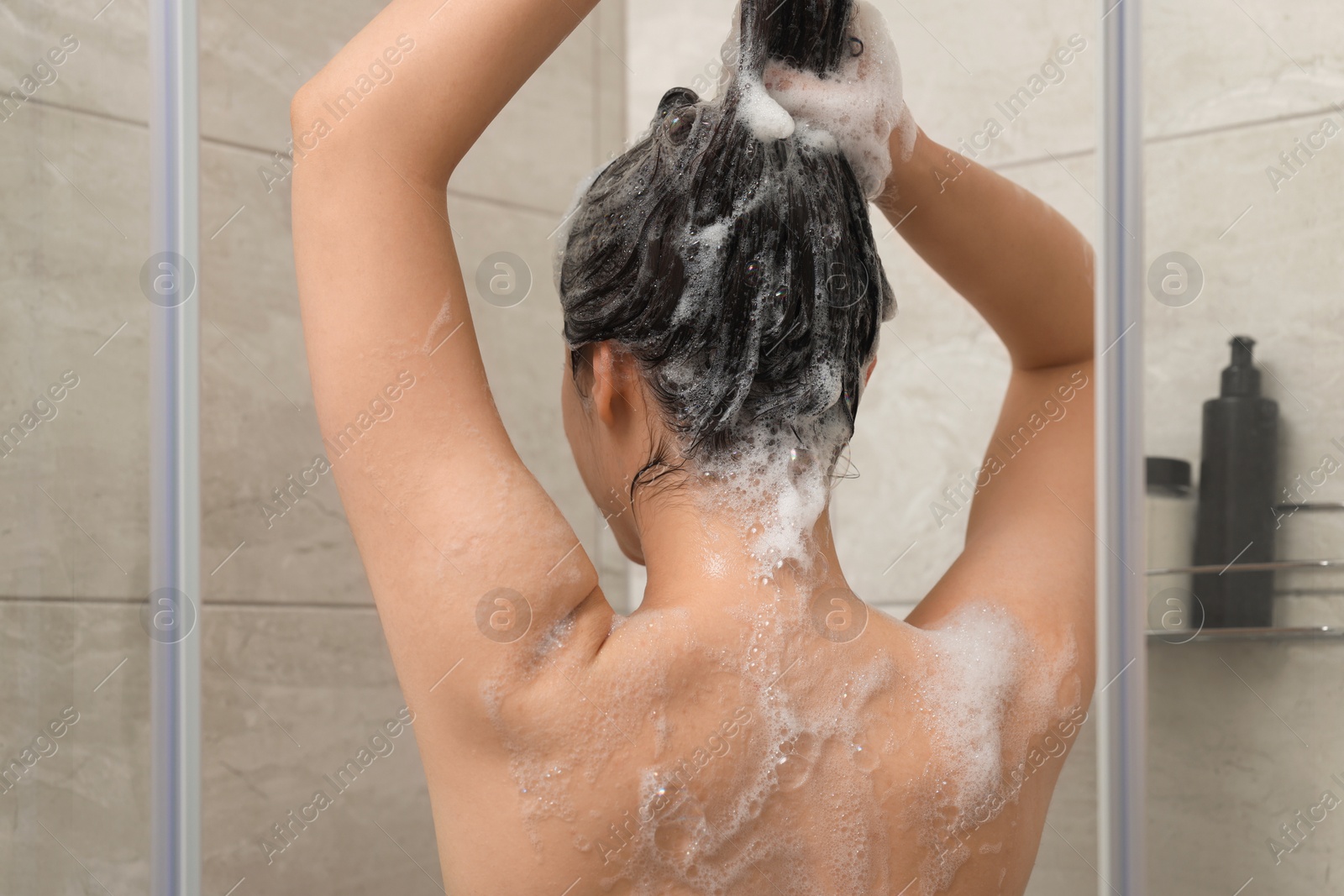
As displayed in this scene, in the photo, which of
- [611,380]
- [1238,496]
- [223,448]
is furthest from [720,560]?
[223,448]

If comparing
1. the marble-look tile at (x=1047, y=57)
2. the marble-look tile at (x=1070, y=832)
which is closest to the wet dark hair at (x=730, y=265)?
the marble-look tile at (x=1047, y=57)

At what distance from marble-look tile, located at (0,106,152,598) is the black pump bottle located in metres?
0.70

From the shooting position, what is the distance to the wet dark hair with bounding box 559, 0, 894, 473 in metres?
0.75

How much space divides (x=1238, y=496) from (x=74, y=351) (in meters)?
0.80

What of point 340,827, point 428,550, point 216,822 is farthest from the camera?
point 340,827

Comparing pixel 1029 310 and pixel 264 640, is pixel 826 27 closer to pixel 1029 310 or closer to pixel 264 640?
pixel 1029 310

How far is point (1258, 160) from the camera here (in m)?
0.73

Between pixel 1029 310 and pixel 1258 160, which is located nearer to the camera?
pixel 1258 160

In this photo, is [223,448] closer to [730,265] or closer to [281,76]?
[281,76]

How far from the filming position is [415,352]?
0.69m

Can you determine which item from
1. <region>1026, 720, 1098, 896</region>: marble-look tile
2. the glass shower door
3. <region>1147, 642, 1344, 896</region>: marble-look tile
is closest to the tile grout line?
the glass shower door

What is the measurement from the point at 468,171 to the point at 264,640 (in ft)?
2.01

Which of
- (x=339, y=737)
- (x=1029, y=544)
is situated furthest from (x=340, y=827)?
(x=1029, y=544)

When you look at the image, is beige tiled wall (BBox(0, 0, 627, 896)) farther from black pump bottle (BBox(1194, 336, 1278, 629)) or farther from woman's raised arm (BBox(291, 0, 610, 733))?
black pump bottle (BBox(1194, 336, 1278, 629))
